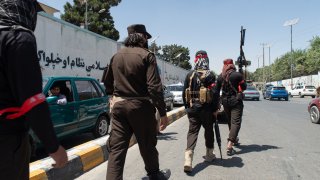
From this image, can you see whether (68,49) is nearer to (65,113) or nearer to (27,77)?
(65,113)

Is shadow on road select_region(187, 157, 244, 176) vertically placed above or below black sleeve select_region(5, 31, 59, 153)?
below

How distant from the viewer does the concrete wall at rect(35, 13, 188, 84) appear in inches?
544

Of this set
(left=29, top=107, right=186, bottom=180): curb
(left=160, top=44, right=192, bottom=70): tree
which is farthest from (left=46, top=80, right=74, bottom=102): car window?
(left=160, top=44, right=192, bottom=70): tree

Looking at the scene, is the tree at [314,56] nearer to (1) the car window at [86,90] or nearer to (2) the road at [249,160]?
(2) the road at [249,160]

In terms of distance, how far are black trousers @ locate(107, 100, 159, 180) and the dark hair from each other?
2.13 feet

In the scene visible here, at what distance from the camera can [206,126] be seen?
5.66 meters

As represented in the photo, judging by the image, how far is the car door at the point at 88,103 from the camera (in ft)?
25.4

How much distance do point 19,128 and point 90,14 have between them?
46667mm

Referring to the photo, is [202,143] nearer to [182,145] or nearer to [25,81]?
[182,145]

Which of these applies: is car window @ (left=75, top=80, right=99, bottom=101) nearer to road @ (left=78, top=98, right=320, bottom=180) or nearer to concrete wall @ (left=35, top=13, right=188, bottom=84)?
road @ (left=78, top=98, right=320, bottom=180)

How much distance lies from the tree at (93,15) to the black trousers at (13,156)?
44.8 meters

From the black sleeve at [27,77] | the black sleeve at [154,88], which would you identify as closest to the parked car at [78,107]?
the black sleeve at [154,88]

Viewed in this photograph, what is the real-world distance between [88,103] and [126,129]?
13.8 ft

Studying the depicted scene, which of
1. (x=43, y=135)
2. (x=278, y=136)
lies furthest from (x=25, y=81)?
(x=278, y=136)
